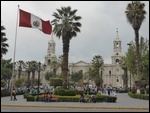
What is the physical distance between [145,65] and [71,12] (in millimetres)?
22451

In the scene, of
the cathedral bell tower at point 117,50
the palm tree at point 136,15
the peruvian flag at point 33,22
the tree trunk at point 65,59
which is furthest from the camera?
the cathedral bell tower at point 117,50

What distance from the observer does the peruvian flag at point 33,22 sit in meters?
23.6

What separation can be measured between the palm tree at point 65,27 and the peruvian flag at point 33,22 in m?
9.52

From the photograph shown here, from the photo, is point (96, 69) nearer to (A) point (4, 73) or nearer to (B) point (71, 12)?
(A) point (4, 73)

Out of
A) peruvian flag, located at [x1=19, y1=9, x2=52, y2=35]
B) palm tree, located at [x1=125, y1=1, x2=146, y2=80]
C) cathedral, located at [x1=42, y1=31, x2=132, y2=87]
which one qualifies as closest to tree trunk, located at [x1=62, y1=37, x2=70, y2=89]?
peruvian flag, located at [x1=19, y1=9, x2=52, y2=35]

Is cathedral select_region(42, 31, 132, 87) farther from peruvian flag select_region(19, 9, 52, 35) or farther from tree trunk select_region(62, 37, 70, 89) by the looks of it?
peruvian flag select_region(19, 9, 52, 35)

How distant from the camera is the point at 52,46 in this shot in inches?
5354

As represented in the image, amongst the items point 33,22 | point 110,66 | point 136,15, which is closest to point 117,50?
point 110,66

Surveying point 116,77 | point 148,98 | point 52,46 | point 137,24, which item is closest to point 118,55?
point 116,77

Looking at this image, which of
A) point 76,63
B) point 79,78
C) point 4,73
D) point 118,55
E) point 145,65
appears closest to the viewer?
point 145,65

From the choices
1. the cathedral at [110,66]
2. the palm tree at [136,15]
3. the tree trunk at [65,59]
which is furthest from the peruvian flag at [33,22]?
the cathedral at [110,66]

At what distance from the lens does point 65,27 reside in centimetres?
3441

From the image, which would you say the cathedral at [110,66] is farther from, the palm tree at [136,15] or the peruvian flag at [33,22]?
the peruvian flag at [33,22]

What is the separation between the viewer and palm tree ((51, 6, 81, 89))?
3403cm
